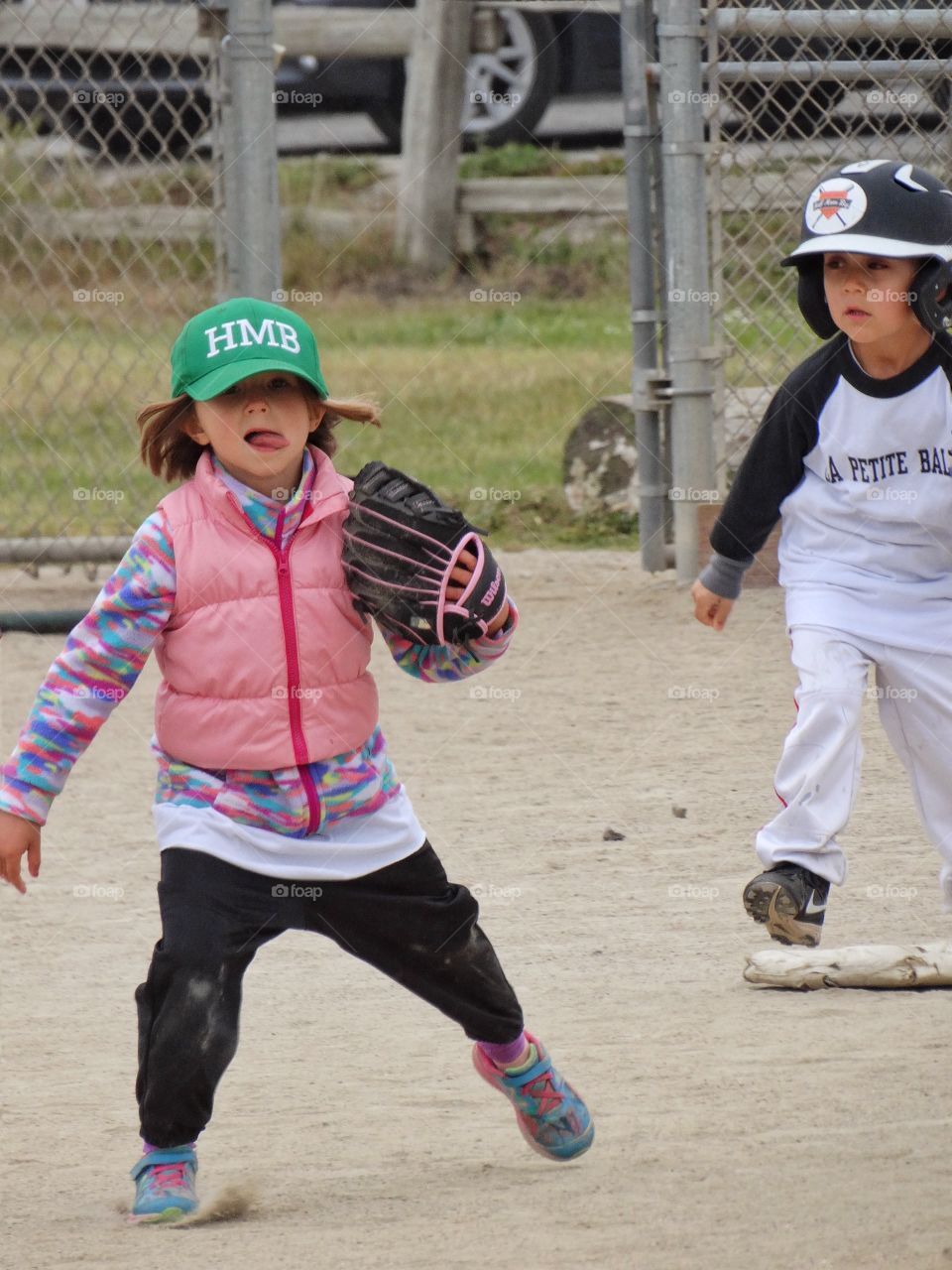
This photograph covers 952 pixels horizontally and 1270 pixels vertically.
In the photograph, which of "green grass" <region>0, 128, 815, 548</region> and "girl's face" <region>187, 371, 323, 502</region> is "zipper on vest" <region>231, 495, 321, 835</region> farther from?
"green grass" <region>0, 128, 815, 548</region>

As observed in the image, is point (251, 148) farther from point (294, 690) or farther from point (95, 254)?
point (95, 254)

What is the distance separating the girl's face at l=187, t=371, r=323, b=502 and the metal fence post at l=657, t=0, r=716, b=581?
3.78 m

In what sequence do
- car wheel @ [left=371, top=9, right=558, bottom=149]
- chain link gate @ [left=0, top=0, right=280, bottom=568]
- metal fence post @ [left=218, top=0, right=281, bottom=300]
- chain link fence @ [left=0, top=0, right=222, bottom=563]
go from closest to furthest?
metal fence post @ [left=218, top=0, right=281, bottom=300]
chain link gate @ [left=0, top=0, right=280, bottom=568]
chain link fence @ [left=0, top=0, right=222, bottom=563]
car wheel @ [left=371, top=9, right=558, bottom=149]

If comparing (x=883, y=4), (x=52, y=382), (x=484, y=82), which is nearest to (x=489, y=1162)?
(x=883, y=4)

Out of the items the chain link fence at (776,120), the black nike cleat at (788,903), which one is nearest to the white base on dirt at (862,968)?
the black nike cleat at (788,903)

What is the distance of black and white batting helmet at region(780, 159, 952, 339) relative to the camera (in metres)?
3.50

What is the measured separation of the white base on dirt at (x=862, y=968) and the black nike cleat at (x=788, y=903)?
0.61 ft

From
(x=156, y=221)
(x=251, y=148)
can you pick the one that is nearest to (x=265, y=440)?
(x=251, y=148)

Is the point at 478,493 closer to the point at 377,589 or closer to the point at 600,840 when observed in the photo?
the point at 600,840

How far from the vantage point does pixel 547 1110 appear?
297 centimetres

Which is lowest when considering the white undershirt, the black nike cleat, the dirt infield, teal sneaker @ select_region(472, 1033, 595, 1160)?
the dirt infield

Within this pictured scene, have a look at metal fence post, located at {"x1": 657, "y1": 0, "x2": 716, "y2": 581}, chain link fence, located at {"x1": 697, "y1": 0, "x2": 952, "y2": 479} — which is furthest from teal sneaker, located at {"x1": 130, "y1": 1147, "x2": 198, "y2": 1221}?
chain link fence, located at {"x1": 697, "y1": 0, "x2": 952, "y2": 479}

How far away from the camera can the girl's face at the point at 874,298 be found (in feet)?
11.5

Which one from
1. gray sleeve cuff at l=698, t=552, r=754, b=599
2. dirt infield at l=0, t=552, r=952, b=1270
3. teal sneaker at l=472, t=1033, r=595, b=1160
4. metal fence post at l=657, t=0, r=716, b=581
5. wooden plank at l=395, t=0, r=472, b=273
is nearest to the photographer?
dirt infield at l=0, t=552, r=952, b=1270
